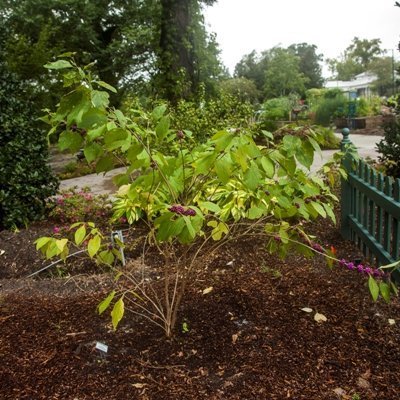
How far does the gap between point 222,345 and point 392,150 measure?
4372 mm

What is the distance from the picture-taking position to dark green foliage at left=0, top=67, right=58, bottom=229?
474cm

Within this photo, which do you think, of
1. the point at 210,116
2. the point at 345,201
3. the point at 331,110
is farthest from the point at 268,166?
the point at 331,110

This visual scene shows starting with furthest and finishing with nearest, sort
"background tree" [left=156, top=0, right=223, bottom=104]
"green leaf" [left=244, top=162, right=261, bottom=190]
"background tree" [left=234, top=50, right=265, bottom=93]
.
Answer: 1. "background tree" [left=234, top=50, right=265, bottom=93]
2. "background tree" [left=156, top=0, right=223, bottom=104]
3. "green leaf" [left=244, top=162, right=261, bottom=190]

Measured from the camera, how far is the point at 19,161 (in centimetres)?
487

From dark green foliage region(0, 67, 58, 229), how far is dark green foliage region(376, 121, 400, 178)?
4373 mm

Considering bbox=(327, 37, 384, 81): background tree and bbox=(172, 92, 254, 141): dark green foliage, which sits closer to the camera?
bbox=(172, 92, 254, 141): dark green foliage

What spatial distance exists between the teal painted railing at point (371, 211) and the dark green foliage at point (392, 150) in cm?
196

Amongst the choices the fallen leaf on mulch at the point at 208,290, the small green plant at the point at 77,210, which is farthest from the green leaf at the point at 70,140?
the small green plant at the point at 77,210

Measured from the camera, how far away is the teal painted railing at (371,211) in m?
2.75

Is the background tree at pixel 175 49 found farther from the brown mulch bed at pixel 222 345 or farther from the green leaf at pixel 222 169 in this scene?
the green leaf at pixel 222 169

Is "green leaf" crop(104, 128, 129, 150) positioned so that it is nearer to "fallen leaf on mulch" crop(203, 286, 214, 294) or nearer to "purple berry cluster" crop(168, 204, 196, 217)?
"purple berry cluster" crop(168, 204, 196, 217)

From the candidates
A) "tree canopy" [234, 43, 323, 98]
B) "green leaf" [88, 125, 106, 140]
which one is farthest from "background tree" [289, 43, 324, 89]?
"green leaf" [88, 125, 106, 140]

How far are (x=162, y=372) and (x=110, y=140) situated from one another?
3.90ft

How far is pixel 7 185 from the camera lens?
15.7 ft
